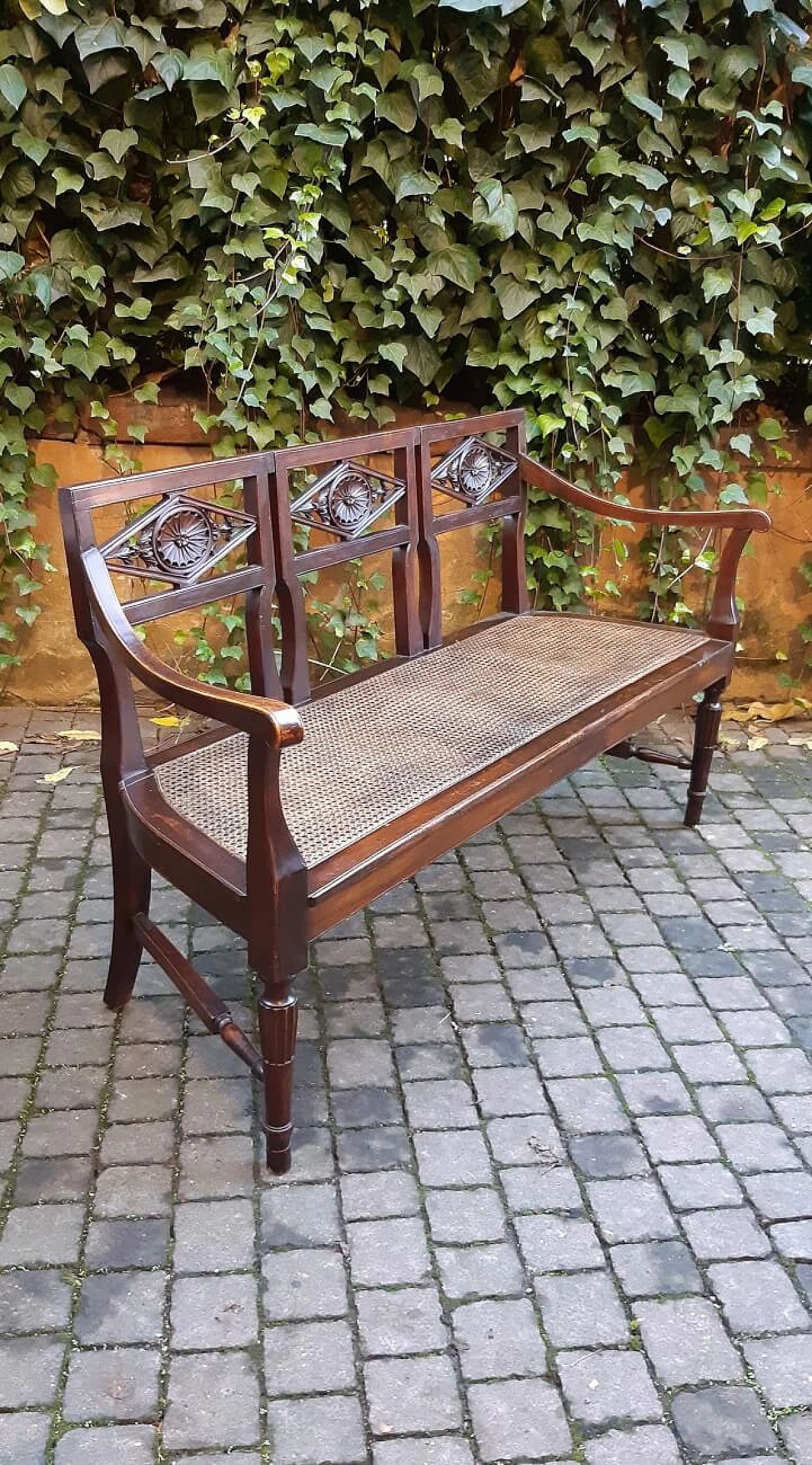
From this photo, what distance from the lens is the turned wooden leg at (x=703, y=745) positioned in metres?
3.63

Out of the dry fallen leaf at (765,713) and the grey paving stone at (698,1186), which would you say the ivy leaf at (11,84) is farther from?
the grey paving stone at (698,1186)

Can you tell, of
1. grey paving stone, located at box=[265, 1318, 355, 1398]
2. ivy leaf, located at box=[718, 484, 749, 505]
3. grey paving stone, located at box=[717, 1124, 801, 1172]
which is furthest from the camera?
ivy leaf, located at box=[718, 484, 749, 505]

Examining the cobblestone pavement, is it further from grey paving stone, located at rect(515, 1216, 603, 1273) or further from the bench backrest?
the bench backrest

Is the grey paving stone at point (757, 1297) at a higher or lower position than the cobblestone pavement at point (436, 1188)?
lower

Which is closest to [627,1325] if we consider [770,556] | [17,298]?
[770,556]

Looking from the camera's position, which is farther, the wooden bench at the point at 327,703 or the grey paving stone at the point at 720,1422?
the wooden bench at the point at 327,703

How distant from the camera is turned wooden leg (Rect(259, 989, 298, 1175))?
2.20m

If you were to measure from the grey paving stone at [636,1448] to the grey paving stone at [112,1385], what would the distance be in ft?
2.28

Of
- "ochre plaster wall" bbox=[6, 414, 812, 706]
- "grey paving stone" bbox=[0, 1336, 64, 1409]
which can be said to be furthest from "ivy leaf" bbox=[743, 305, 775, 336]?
"grey paving stone" bbox=[0, 1336, 64, 1409]

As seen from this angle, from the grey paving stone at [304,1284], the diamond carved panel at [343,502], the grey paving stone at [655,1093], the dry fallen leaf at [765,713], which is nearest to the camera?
the grey paving stone at [304,1284]

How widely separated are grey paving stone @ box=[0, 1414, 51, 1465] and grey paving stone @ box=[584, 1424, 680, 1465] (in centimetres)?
83

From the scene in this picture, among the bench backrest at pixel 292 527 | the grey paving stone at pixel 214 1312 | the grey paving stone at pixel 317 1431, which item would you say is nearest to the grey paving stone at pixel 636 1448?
the grey paving stone at pixel 317 1431

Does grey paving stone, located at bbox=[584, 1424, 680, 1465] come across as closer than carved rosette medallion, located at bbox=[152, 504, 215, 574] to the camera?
Yes

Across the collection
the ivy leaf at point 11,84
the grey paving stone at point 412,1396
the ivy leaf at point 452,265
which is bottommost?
the grey paving stone at point 412,1396
